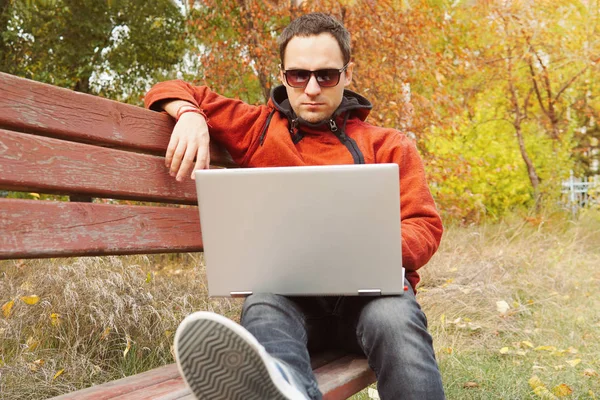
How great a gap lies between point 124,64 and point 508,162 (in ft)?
20.5

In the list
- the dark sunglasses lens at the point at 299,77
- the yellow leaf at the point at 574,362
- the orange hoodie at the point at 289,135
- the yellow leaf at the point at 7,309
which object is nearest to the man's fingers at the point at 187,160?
the orange hoodie at the point at 289,135

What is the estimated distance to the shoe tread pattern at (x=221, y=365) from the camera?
1411 mm

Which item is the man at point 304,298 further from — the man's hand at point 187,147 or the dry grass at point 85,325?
the dry grass at point 85,325

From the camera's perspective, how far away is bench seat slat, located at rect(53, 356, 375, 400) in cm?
176

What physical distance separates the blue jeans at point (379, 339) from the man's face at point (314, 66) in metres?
0.78

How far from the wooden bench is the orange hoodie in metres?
0.19

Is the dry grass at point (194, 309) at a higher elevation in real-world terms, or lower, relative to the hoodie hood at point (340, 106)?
lower

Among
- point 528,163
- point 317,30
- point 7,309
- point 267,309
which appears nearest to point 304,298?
point 267,309

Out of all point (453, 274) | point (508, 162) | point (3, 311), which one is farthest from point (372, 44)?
point (3, 311)

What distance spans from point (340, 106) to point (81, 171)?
1014 mm

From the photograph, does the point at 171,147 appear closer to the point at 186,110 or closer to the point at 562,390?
the point at 186,110

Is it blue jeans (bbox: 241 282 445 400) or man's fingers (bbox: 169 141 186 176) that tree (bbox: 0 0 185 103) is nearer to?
man's fingers (bbox: 169 141 186 176)

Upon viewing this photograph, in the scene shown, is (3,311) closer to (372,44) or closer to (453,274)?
(453,274)

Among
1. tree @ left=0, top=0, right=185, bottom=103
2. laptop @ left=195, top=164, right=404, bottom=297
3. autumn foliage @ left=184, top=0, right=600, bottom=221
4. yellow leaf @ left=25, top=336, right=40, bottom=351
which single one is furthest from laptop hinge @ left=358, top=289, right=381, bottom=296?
tree @ left=0, top=0, right=185, bottom=103
